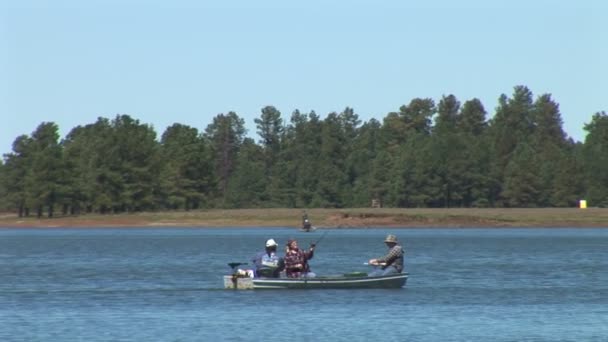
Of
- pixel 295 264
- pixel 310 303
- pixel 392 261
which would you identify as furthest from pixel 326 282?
pixel 310 303

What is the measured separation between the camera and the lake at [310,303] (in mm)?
47219

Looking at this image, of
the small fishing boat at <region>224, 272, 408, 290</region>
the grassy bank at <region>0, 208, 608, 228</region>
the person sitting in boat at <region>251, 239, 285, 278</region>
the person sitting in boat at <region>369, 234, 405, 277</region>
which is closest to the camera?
the small fishing boat at <region>224, 272, 408, 290</region>

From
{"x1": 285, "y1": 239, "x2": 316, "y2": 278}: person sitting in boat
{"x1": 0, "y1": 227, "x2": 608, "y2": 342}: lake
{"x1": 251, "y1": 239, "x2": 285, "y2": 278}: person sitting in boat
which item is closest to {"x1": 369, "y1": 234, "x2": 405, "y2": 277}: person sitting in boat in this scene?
{"x1": 0, "y1": 227, "x2": 608, "y2": 342}: lake

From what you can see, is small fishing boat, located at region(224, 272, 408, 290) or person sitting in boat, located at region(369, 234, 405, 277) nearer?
small fishing boat, located at region(224, 272, 408, 290)

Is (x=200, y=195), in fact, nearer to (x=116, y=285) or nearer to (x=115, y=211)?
(x=115, y=211)

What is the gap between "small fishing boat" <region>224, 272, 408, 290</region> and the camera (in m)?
60.0

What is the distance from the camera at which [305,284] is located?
59906 mm

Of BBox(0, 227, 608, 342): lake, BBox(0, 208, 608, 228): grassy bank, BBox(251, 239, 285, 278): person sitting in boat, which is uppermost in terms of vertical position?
BBox(0, 208, 608, 228): grassy bank

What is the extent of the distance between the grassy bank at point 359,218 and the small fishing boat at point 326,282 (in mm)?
111812

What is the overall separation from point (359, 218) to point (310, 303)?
400 ft

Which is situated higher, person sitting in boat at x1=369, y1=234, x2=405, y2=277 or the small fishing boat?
person sitting in boat at x1=369, y1=234, x2=405, y2=277

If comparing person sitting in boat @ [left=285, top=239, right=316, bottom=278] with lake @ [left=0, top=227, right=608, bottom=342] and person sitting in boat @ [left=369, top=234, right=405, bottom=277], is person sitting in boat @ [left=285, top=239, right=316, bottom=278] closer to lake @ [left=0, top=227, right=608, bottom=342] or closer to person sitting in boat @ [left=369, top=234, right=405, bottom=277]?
lake @ [left=0, top=227, right=608, bottom=342]

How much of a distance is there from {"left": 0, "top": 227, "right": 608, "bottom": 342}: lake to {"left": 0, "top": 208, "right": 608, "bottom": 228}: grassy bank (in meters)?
80.4

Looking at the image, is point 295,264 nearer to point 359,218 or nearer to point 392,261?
point 392,261
